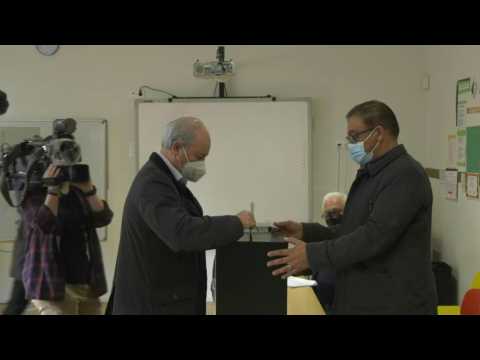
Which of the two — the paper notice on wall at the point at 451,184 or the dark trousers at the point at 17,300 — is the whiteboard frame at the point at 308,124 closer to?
the paper notice on wall at the point at 451,184

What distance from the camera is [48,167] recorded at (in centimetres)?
153

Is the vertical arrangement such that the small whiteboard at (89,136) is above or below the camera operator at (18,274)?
above

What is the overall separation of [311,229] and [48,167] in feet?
3.25

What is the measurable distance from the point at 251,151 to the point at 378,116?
103 inches

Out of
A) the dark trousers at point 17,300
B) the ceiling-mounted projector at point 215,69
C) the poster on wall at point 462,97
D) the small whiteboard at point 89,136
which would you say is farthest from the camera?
the small whiteboard at point 89,136

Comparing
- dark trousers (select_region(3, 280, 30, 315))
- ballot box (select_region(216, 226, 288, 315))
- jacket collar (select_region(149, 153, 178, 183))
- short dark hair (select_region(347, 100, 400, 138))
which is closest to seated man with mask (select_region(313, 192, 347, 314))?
short dark hair (select_region(347, 100, 400, 138))

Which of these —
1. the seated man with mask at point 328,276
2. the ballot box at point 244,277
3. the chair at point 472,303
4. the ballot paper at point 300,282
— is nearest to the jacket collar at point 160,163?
the ballot box at point 244,277

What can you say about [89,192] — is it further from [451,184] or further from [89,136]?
[451,184]

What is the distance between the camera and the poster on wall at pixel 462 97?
3352 millimetres

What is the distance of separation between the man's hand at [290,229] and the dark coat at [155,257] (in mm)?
379

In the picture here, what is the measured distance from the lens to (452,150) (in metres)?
3.65
